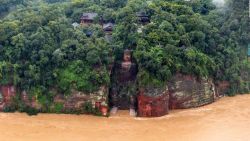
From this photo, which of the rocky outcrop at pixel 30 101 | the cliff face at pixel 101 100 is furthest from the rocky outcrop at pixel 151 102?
the rocky outcrop at pixel 30 101

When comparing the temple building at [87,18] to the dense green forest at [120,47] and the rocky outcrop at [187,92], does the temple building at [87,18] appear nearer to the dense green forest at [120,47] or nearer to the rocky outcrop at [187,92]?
the dense green forest at [120,47]

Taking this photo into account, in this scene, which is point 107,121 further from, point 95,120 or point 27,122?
point 27,122

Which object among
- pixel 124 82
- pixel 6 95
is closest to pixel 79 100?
pixel 124 82

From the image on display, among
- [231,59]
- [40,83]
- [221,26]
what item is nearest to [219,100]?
[231,59]

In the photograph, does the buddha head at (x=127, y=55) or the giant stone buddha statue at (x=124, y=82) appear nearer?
the giant stone buddha statue at (x=124, y=82)

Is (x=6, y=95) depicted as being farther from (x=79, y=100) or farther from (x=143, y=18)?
(x=143, y=18)

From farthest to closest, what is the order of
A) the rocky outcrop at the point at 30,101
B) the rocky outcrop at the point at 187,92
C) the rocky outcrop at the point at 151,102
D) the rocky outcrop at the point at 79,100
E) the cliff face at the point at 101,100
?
the rocky outcrop at the point at 187,92 → the rocky outcrop at the point at 30,101 → the rocky outcrop at the point at 79,100 → the cliff face at the point at 101,100 → the rocky outcrop at the point at 151,102

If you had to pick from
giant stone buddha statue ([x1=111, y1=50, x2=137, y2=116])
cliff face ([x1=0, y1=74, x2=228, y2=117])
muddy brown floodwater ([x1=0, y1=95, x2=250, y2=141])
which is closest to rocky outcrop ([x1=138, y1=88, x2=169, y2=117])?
cliff face ([x1=0, y1=74, x2=228, y2=117])

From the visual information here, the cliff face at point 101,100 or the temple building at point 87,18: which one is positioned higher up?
the temple building at point 87,18
